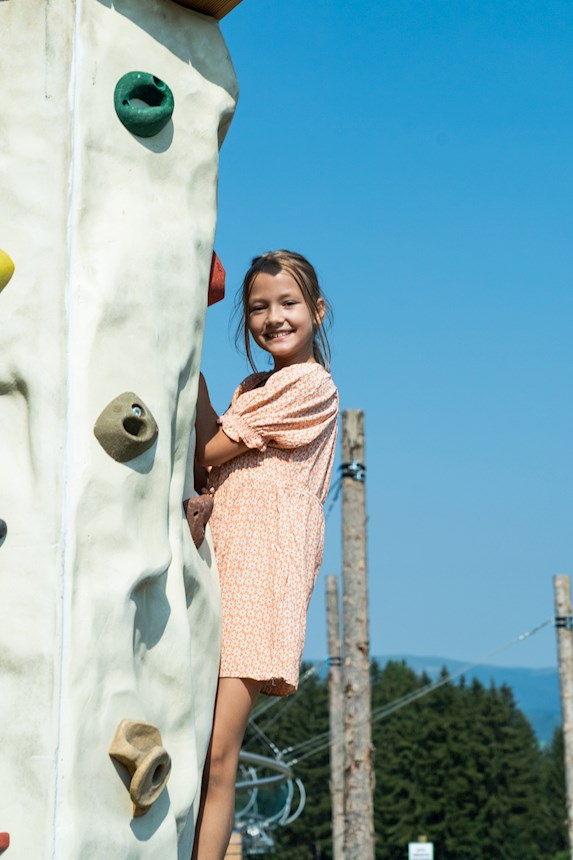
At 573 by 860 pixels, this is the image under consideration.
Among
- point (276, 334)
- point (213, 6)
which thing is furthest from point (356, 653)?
point (213, 6)

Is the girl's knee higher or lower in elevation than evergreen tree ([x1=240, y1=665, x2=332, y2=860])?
lower

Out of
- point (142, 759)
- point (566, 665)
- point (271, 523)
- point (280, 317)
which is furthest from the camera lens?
point (566, 665)

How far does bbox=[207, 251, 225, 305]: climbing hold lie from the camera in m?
3.23

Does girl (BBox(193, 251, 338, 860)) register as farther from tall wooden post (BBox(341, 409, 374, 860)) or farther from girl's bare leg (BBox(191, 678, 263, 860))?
tall wooden post (BBox(341, 409, 374, 860))

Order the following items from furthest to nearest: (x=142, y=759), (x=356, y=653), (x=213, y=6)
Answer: (x=356, y=653), (x=213, y=6), (x=142, y=759)

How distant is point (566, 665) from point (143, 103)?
46.5 ft

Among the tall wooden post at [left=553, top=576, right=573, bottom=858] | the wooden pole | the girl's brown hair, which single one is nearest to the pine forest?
the wooden pole

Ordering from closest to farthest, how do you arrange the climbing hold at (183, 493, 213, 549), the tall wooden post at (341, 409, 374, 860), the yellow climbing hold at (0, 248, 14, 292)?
the yellow climbing hold at (0, 248, 14, 292) < the climbing hold at (183, 493, 213, 549) < the tall wooden post at (341, 409, 374, 860)

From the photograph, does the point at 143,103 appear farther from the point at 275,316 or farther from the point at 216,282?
the point at 275,316

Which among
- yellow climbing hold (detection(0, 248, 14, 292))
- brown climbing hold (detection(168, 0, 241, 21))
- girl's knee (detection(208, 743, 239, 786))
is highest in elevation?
brown climbing hold (detection(168, 0, 241, 21))

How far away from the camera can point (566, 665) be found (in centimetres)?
1630

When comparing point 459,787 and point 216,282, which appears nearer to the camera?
point 216,282

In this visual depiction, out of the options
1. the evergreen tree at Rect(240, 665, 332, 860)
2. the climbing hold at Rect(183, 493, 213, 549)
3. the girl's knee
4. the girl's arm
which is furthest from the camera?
the evergreen tree at Rect(240, 665, 332, 860)

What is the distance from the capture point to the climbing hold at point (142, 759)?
2680 millimetres
